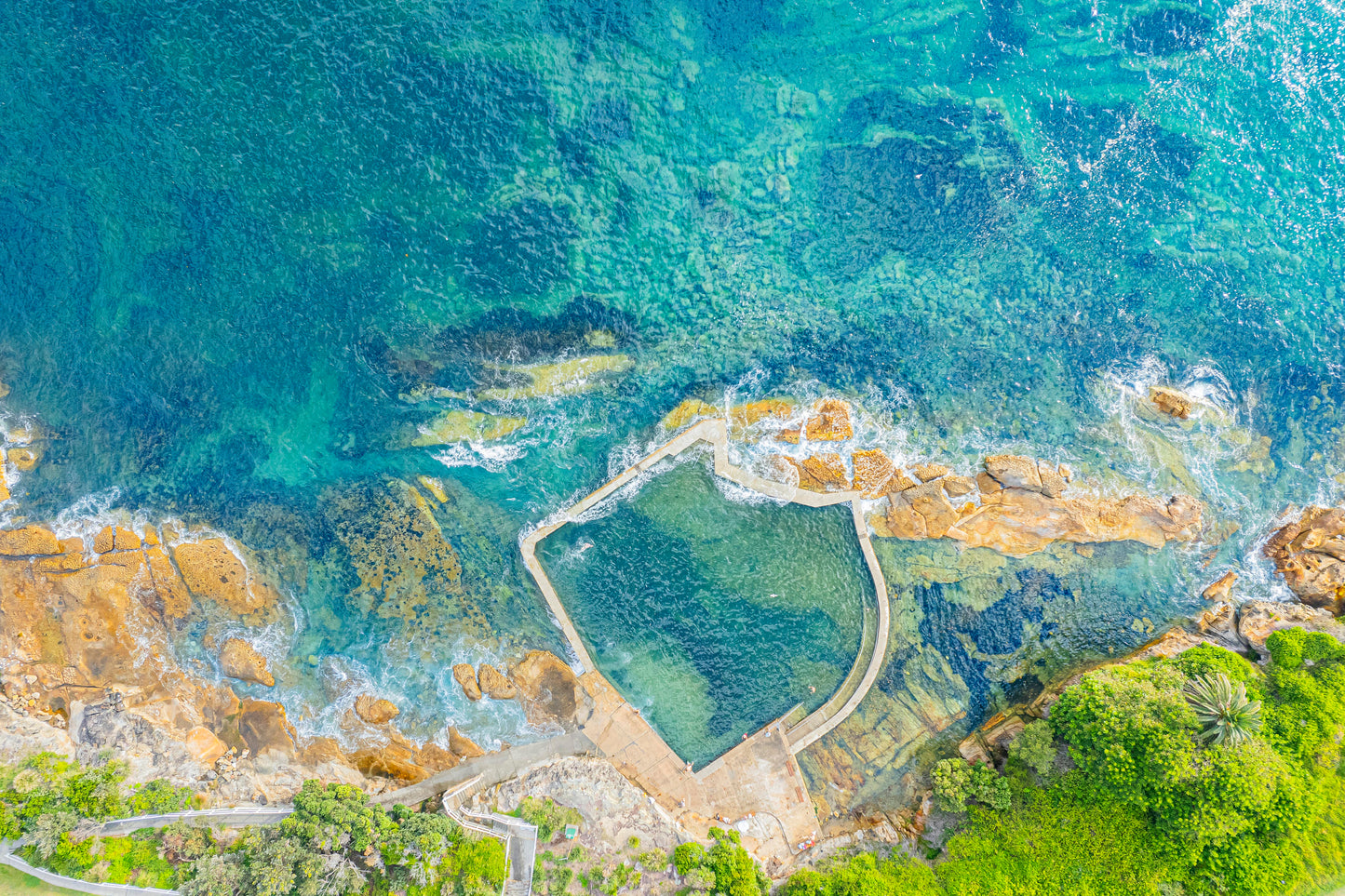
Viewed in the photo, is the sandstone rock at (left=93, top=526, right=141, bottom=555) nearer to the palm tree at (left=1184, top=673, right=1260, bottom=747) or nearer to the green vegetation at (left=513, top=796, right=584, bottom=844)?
the green vegetation at (left=513, top=796, right=584, bottom=844)

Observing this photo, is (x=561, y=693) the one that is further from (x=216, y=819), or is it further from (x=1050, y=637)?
(x=1050, y=637)

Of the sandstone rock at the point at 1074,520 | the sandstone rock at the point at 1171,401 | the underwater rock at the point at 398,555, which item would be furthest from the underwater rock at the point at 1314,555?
the underwater rock at the point at 398,555

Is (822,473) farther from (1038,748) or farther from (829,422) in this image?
(1038,748)

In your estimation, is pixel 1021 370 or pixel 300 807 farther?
pixel 1021 370

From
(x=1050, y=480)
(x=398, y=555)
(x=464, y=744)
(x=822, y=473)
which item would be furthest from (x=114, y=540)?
(x=1050, y=480)

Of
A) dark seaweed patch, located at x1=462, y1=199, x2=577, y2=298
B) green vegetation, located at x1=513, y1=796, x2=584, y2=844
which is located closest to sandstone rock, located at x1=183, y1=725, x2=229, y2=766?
green vegetation, located at x1=513, y1=796, x2=584, y2=844

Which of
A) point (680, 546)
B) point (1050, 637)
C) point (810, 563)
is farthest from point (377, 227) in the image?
point (1050, 637)
